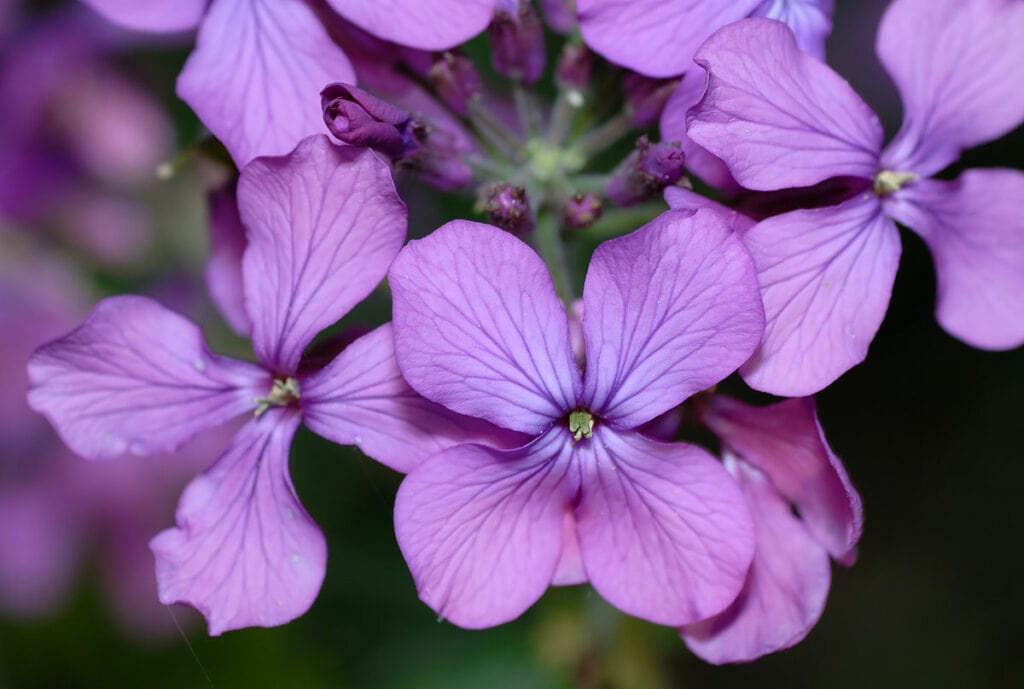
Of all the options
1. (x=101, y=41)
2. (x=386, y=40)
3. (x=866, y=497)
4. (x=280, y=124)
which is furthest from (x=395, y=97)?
(x=866, y=497)

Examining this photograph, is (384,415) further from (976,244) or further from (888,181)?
(976,244)

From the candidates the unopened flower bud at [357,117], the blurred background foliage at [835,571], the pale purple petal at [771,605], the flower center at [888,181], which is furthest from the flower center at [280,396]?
the blurred background foliage at [835,571]

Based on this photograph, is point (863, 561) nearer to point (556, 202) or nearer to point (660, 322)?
point (556, 202)

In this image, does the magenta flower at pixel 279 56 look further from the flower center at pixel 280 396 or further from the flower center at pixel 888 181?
the flower center at pixel 888 181

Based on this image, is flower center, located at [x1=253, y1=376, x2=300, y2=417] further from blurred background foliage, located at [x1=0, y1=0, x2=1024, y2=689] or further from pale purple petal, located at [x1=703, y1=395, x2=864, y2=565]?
Answer: blurred background foliage, located at [x1=0, y1=0, x2=1024, y2=689]

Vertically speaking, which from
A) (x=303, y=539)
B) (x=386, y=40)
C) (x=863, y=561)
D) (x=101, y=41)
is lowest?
(x=863, y=561)
